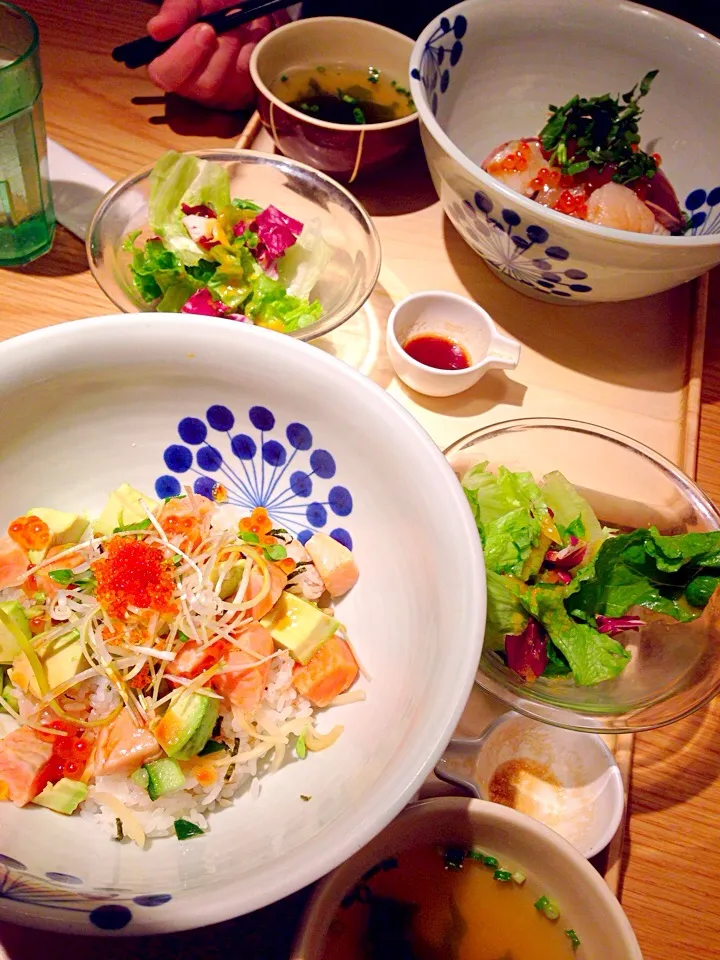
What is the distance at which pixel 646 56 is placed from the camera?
1902 millimetres

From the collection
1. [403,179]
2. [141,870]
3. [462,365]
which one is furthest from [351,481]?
[403,179]

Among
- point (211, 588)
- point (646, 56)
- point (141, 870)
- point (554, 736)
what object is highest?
point (646, 56)

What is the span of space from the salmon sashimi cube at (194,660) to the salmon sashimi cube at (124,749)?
0.32 ft

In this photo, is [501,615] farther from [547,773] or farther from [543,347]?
[543,347]

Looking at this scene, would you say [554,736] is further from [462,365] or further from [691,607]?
[462,365]

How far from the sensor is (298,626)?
1.15m

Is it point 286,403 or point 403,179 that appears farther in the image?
point 403,179

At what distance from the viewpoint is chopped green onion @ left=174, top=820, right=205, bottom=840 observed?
1.02 meters

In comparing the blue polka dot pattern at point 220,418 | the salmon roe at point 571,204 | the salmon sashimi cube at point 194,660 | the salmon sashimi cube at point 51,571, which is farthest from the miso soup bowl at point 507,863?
the salmon roe at point 571,204

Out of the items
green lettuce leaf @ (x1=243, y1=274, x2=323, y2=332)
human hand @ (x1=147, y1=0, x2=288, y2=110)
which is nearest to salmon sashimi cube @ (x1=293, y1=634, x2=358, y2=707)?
green lettuce leaf @ (x1=243, y1=274, x2=323, y2=332)

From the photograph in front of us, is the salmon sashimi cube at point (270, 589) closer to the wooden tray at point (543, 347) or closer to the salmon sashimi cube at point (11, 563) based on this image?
the salmon sashimi cube at point (11, 563)

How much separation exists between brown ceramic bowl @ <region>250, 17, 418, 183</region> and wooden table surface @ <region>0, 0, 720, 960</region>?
259 millimetres

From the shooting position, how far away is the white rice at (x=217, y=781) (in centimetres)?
104

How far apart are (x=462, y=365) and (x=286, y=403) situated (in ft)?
1.94
